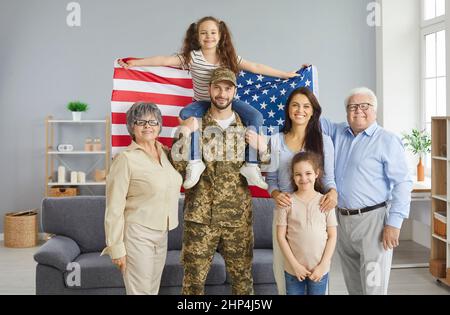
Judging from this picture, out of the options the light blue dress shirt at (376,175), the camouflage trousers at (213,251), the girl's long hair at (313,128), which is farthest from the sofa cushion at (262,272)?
the girl's long hair at (313,128)

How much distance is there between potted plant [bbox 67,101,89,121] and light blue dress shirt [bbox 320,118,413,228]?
4607 millimetres

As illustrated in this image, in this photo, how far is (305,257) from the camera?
292 cm

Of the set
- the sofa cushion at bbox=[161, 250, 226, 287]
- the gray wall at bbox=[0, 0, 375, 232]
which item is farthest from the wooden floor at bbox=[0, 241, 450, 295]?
the gray wall at bbox=[0, 0, 375, 232]

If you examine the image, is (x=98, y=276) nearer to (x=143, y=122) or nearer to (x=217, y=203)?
(x=217, y=203)

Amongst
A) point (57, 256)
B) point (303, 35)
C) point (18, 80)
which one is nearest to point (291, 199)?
point (57, 256)

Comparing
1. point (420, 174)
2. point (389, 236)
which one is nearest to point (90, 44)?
point (420, 174)

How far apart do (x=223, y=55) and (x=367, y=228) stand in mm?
1282

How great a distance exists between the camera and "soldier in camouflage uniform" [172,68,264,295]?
304cm

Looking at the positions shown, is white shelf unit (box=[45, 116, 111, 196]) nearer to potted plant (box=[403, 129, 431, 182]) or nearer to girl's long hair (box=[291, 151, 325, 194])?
potted plant (box=[403, 129, 431, 182])

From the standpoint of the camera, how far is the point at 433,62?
6750mm

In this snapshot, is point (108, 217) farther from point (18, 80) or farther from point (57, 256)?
point (18, 80)

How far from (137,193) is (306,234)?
92 centimetres

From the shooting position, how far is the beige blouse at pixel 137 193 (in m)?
2.91

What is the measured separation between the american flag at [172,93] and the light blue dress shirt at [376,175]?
2.00 ft
